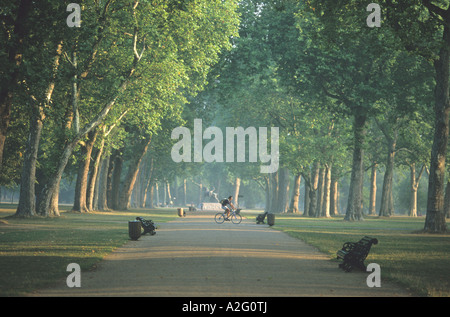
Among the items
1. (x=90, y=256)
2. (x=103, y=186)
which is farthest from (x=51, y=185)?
(x=103, y=186)

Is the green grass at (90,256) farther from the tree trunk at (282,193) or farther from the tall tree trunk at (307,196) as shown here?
the tree trunk at (282,193)

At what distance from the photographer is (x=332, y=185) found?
64.8 m

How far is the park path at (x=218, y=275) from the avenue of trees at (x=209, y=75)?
9477 mm

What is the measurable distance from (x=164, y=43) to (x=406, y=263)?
25508 millimetres

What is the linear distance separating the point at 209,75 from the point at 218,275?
103 ft

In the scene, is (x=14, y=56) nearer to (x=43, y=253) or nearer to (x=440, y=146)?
(x=43, y=253)

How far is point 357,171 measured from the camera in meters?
44.5

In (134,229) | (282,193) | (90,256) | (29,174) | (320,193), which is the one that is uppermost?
(29,174)

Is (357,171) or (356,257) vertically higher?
(357,171)

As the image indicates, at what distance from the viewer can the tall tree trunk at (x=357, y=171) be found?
42.0 metres

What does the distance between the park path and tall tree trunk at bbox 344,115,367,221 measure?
23496mm

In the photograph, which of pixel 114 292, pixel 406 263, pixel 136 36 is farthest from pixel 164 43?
pixel 114 292

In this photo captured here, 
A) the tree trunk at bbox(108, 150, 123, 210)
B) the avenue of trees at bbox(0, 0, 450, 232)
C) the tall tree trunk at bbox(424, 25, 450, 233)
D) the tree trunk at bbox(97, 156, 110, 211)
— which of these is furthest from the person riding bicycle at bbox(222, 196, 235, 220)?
the tree trunk at bbox(108, 150, 123, 210)
